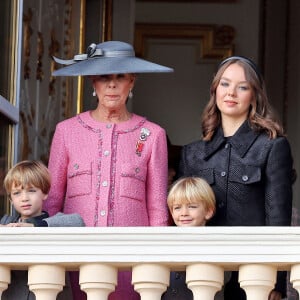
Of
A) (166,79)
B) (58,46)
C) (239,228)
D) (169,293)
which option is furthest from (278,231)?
(166,79)

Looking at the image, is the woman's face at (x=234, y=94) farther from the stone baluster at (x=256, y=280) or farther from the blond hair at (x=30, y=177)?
the stone baluster at (x=256, y=280)

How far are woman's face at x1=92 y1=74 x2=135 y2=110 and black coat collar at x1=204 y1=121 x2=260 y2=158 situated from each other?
0.35 meters

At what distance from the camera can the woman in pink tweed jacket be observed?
657cm

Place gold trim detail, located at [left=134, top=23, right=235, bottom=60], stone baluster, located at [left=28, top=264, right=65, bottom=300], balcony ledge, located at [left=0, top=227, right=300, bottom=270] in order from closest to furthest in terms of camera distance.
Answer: balcony ledge, located at [left=0, top=227, right=300, bottom=270] < stone baluster, located at [left=28, top=264, right=65, bottom=300] < gold trim detail, located at [left=134, top=23, right=235, bottom=60]

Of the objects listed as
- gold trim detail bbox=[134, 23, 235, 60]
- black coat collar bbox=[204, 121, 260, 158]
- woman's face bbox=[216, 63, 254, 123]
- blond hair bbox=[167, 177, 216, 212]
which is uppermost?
gold trim detail bbox=[134, 23, 235, 60]

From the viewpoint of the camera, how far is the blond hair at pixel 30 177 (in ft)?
20.8

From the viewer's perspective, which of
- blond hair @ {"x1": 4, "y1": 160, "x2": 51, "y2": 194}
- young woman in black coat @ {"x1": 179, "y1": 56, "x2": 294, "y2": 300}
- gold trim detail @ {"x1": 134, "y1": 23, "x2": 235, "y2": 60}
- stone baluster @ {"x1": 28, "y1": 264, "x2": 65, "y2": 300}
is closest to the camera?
stone baluster @ {"x1": 28, "y1": 264, "x2": 65, "y2": 300}

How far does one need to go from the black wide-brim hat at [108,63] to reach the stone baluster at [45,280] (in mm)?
866

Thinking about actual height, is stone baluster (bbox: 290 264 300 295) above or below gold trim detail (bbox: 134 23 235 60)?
below

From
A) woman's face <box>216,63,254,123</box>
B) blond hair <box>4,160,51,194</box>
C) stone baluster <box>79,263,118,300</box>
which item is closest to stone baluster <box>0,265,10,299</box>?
stone baluster <box>79,263,118,300</box>

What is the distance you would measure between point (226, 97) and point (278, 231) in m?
0.86

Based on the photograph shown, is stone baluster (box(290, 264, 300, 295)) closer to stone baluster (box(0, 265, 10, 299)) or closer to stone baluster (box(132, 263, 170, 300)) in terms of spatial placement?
stone baluster (box(132, 263, 170, 300))

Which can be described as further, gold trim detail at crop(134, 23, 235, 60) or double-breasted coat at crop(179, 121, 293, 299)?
gold trim detail at crop(134, 23, 235, 60)

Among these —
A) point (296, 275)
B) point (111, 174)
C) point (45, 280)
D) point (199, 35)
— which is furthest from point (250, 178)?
point (199, 35)
